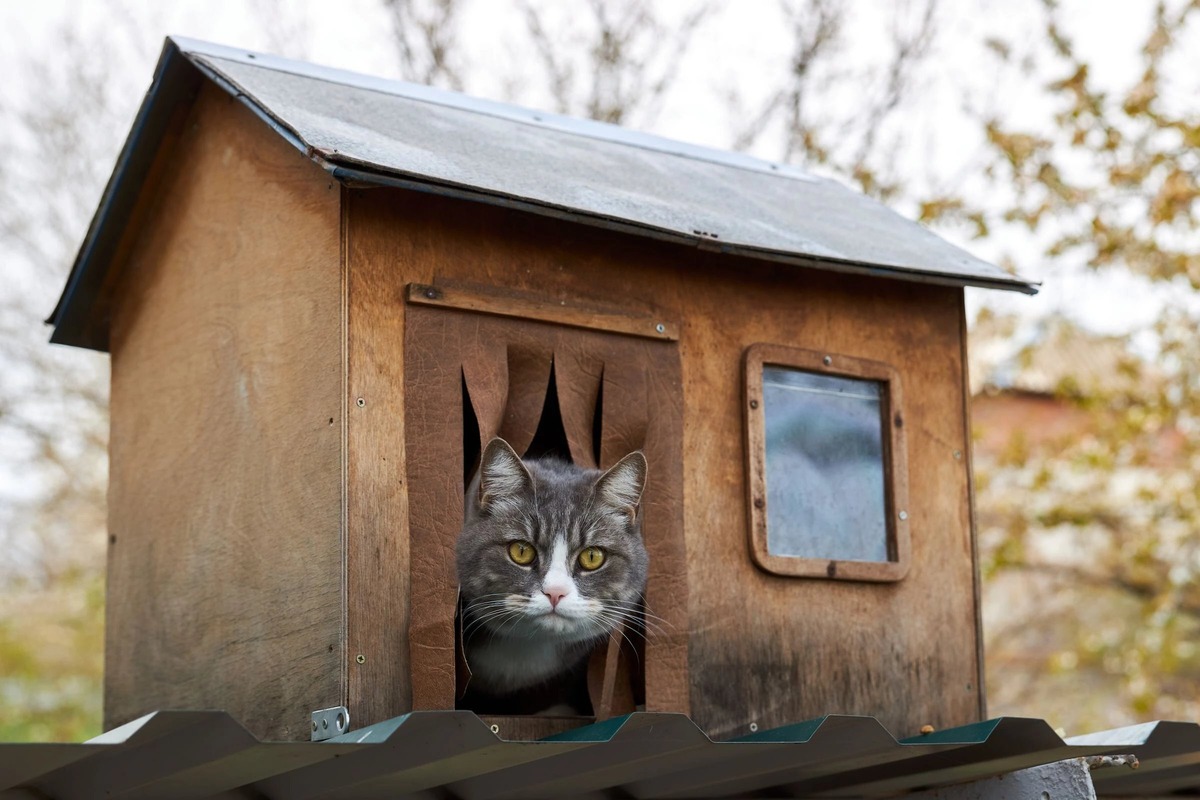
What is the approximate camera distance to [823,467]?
4152 millimetres

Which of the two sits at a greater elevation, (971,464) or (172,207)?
(172,207)

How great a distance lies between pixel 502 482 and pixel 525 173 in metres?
0.88

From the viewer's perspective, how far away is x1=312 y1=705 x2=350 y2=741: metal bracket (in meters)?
3.14

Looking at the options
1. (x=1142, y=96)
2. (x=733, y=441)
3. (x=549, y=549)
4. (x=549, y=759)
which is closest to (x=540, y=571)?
(x=549, y=549)

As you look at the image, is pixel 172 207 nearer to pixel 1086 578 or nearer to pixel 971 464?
pixel 971 464

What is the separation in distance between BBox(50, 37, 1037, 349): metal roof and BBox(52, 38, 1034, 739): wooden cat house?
0.7 inches

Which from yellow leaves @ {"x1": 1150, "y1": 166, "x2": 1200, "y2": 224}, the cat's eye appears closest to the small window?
the cat's eye

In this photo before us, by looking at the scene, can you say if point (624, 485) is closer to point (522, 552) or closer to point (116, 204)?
point (522, 552)

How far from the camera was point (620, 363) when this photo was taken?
3773 millimetres

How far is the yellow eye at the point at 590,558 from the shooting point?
3496 millimetres

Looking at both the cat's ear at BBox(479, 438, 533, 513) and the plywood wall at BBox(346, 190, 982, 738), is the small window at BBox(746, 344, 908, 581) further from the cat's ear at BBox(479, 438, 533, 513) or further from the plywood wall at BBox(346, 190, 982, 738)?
the cat's ear at BBox(479, 438, 533, 513)

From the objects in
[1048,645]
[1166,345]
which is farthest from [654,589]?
[1048,645]

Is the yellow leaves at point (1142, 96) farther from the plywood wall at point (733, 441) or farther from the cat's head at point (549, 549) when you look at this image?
the cat's head at point (549, 549)

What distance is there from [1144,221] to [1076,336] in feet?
4.82
